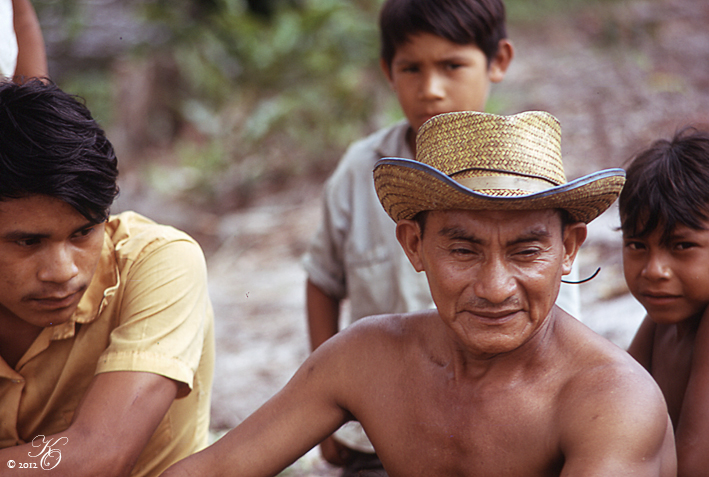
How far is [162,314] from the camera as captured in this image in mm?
2254

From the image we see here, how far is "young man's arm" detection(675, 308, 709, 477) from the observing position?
76.7 inches

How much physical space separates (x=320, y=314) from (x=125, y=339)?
125cm

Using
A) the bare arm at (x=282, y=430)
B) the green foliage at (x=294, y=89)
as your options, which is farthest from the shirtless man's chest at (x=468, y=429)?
the green foliage at (x=294, y=89)

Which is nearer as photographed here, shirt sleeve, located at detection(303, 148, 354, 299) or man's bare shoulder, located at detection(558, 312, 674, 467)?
man's bare shoulder, located at detection(558, 312, 674, 467)

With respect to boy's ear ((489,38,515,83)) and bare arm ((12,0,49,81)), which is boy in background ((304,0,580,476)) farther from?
bare arm ((12,0,49,81))

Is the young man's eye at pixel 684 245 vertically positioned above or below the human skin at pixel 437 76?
below

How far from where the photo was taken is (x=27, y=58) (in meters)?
3.01

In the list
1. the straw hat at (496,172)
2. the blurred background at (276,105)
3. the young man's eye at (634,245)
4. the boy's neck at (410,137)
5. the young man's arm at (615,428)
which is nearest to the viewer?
the young man's arm at (615,428)

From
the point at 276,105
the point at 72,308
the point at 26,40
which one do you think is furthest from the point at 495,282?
the point at 276,105

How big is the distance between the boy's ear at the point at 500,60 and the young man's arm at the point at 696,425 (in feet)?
5.00

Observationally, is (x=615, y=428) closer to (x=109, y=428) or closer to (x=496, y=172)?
(x=496, y=172)

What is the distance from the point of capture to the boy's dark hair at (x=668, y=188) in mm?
2229

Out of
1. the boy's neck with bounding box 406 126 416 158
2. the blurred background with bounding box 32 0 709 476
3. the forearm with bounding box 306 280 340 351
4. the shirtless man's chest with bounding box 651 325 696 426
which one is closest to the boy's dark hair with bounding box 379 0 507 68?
the boy's neck with bounding box 406 126 416 158

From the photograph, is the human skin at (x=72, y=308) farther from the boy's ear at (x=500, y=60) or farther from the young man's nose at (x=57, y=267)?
the boy's ear at (x=500, y=60)
